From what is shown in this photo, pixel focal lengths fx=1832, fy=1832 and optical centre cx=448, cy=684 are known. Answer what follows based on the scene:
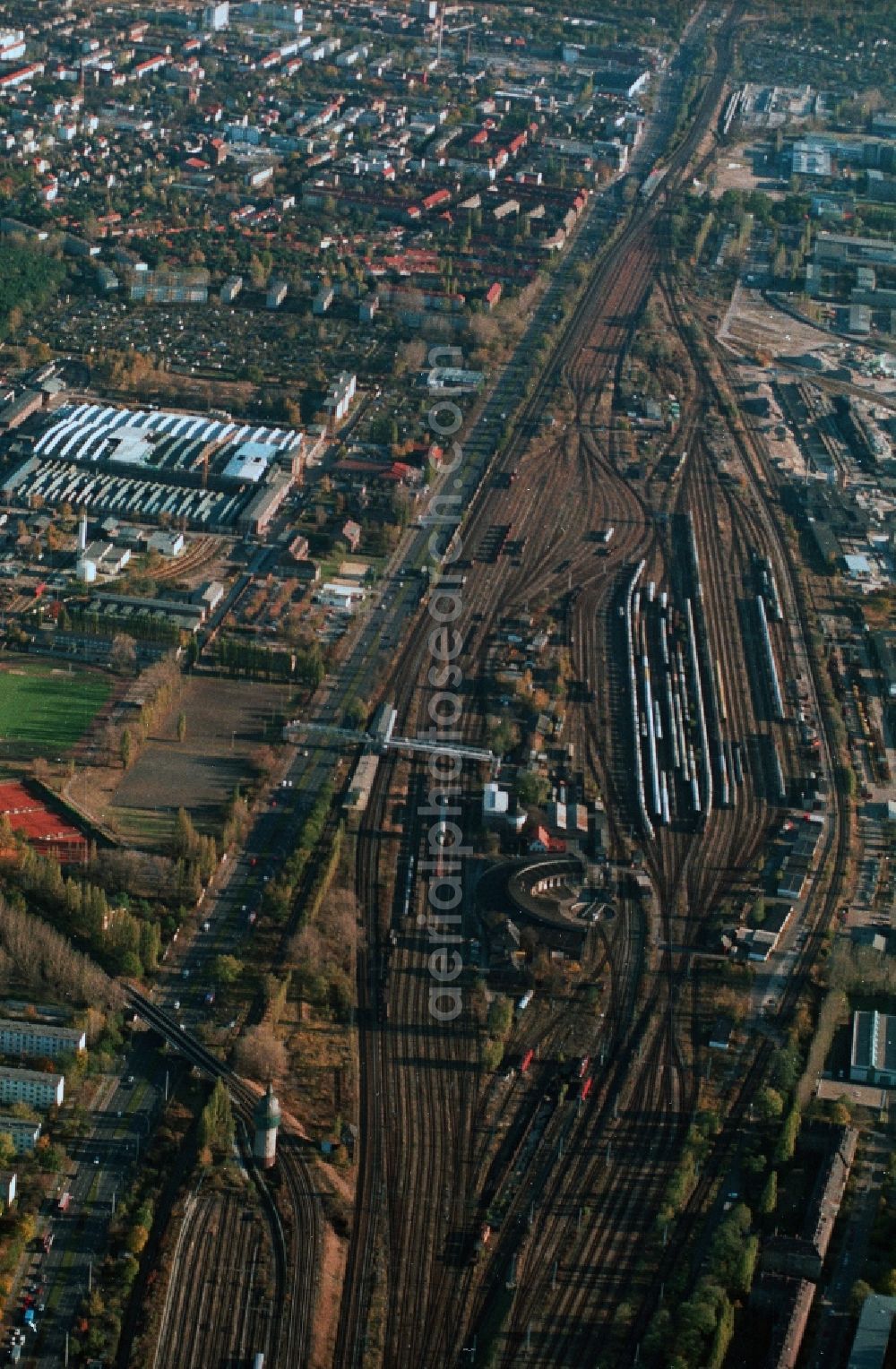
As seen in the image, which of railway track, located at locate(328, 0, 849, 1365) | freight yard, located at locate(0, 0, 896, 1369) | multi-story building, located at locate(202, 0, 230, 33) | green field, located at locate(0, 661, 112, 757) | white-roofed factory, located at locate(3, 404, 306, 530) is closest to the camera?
railway track, located at locate(328, 0, 849, 1365)

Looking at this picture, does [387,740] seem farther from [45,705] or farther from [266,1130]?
[266,1130]

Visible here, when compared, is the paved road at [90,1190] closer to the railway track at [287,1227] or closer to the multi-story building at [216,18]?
the railway track at [287,1227]

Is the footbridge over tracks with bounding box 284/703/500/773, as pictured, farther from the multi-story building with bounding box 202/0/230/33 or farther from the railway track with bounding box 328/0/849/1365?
the multi-story building with bounding box 202/0/230/33

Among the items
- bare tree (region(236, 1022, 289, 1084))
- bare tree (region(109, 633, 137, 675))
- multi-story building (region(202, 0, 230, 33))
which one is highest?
multi-story building (region(202, 0, 230, 33))

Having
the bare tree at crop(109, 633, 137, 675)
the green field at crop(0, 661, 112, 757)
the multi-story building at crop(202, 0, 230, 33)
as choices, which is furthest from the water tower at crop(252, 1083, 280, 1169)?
the multi-story building at crop(202, 0, 230, 33)

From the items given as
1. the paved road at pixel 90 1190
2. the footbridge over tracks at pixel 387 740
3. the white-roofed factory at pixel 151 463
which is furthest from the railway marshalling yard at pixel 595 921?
the white-roofed factory at pixel 151 463

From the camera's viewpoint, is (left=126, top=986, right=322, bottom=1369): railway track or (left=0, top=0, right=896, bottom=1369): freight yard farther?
(left=0, top=0, right=896, bottom=1369): freight yard

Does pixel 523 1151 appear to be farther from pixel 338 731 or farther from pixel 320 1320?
pixel 338 731
